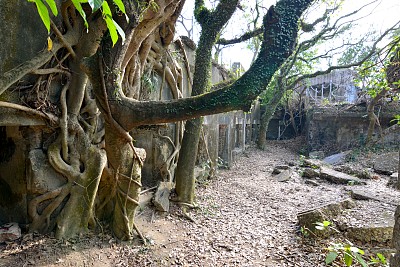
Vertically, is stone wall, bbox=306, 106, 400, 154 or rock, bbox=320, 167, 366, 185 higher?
stone wall, bbox=306, 106, 400, 154

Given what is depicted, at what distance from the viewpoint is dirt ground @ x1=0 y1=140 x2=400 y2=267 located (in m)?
3.21

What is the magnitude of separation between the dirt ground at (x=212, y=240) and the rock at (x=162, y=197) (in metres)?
0.14

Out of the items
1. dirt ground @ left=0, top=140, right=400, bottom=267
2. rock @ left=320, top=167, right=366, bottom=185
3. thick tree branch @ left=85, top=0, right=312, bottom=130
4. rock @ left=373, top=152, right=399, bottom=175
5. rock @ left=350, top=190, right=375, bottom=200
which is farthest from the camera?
rock @ left=373, top=152, right=399, bottom=175

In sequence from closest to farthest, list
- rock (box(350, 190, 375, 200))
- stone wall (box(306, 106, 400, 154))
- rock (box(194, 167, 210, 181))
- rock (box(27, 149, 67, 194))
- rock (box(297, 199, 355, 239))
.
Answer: rock (box(27, 149, 67, 194)), rock (box(297, 199, 355, 239)), rock (box(350, 190, 375, 200)), rock (box(194, 167, 210, 181)), stone wall (box(306, 106, 400, 154))

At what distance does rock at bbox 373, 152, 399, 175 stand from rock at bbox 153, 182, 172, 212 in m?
7.23

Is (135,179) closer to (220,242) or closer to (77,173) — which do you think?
(77,173)

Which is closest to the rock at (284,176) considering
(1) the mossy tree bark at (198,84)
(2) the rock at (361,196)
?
(2) the rock at (361,196)

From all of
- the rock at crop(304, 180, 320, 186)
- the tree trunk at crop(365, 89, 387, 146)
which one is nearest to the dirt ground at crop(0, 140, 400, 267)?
the rock at crop(304, 180, 320, 186)

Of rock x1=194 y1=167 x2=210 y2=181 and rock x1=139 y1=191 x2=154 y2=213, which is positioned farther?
rock x1=194 y1=167 x2=210 y2=181

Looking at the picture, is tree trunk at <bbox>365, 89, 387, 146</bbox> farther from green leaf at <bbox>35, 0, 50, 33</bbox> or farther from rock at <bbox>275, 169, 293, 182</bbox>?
green leaf at <bbox>35, 0, 50, 33</bbox>

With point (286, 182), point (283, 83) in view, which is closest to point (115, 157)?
point (286, 182)

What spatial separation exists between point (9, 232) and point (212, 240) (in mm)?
2692

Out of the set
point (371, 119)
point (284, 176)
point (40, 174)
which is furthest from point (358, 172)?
point (40, 174)

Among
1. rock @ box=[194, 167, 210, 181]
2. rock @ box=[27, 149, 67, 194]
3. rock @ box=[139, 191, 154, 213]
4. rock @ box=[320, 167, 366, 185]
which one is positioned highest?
rock @ box=[27, 149, 67, 194]
